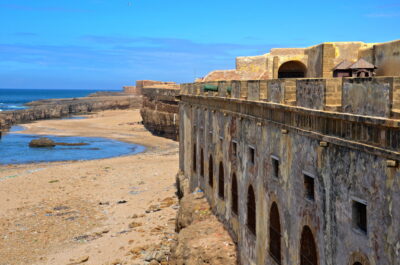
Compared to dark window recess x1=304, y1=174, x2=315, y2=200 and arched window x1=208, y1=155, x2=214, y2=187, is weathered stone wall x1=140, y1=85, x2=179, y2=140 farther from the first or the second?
dark window recess x1=304, y1=174, x2=315, y2=200

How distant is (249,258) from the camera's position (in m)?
14.8

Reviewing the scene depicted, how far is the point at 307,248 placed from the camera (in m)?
10.7

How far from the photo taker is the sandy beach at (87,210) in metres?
20.4

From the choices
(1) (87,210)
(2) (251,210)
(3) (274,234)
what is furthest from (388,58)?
(1) (87,210)

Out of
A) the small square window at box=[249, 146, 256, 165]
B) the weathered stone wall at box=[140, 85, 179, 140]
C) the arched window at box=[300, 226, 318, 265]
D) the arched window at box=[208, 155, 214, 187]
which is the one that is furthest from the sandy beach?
the weathered stone wall at box=[140, 85, 179, 140]

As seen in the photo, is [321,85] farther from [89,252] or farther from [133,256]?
[89,252]

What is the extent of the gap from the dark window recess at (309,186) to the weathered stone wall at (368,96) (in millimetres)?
2065

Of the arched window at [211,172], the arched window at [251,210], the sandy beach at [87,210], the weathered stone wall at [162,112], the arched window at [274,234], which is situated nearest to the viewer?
the arched window at [274,234]

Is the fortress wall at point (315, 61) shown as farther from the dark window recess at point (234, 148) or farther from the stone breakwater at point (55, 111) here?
the stone breakwater at point (55, 111)

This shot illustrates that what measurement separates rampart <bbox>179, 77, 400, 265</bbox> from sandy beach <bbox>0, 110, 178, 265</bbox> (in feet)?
17.4

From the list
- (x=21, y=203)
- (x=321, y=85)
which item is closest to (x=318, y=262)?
(x=321, y=85)

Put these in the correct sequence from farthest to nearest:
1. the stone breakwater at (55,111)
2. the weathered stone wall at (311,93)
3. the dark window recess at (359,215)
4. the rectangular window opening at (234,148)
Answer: the stone breakwater at (55,111) → the rectangular window opening at (234,148) → the weathered stone wall at (311,93) → the dark window recess at (359,215)

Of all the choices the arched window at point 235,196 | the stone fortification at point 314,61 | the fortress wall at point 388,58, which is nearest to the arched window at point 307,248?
the arched window at point 235,196

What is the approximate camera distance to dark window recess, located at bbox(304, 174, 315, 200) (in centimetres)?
1053
